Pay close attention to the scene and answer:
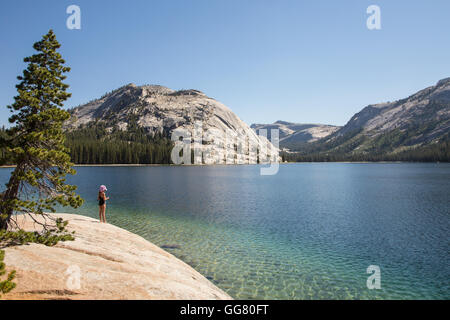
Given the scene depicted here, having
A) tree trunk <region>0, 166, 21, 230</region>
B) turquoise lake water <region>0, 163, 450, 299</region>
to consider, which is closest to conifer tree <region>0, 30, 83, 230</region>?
tree trunk <region>0, 166, 21, 230</region>

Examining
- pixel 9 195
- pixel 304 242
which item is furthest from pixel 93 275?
pixel 304 242

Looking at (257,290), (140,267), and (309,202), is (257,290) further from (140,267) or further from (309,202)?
(309,202)

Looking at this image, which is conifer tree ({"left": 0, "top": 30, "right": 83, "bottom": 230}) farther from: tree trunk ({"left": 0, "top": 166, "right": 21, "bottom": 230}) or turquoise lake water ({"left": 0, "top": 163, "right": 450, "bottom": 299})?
turquoise lake water ({"left": 0, "top": 163, "right": 450, "bottom": 299})

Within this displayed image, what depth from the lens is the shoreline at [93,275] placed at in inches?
400

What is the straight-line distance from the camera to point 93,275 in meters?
11.5

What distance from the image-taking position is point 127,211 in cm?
4084

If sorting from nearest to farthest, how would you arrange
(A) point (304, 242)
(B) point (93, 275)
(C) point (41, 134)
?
(B) point (93, 275), (C) point (41, 134), (A) point (304, 242)

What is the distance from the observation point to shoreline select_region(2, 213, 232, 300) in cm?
1017

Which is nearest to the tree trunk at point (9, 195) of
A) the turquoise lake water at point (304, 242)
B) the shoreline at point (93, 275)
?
the shoreline at point (93, 275)

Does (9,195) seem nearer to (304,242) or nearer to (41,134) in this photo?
(41,134)

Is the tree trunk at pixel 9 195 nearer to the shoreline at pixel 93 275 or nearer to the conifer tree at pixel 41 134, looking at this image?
the conifer tree at pixel 41 134

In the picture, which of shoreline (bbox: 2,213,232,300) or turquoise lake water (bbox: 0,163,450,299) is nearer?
shoreline (bbox: 2,213,232,300)

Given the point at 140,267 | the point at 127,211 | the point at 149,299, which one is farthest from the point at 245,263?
the point at 127,211

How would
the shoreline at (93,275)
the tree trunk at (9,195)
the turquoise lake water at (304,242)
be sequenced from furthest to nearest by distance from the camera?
the turquoise lake water at (304,242), the tree trunk at (9,195), the shoreline at (93,275)
